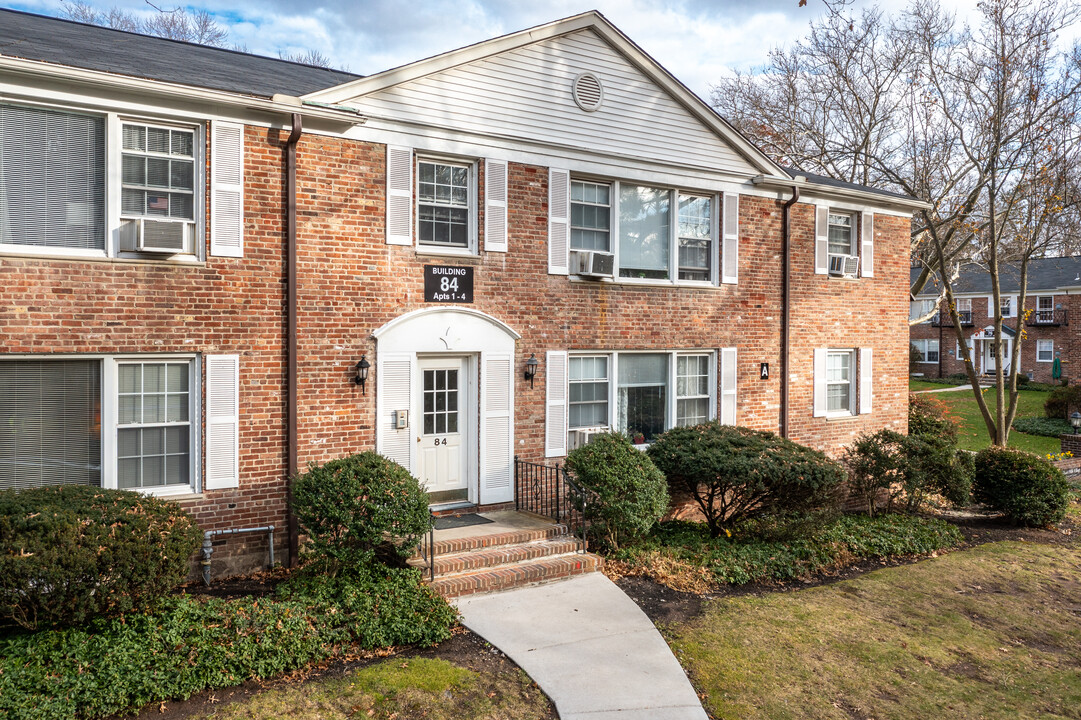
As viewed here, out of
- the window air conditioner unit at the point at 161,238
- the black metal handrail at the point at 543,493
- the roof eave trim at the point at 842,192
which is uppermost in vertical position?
the roof eave trim at the point at 842,192

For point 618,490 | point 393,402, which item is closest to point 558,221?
point 393,402

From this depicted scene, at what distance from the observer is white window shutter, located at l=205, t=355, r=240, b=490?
8.38 meters

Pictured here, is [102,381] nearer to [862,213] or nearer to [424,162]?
[424,162]

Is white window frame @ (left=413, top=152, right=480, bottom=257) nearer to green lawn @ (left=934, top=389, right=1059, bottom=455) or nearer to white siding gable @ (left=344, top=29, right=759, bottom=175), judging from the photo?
white siding gable @ (left=344, top=29, right=759, bottom=175)

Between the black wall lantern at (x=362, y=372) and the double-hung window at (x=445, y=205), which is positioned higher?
the double-hung window at (x=445, y=205)

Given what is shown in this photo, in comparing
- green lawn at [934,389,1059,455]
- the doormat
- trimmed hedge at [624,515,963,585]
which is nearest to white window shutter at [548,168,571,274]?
the doormat

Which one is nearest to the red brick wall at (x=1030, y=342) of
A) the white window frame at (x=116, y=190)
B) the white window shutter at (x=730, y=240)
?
the white window shutter at (x=730, y=240)

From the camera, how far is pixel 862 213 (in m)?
14.2

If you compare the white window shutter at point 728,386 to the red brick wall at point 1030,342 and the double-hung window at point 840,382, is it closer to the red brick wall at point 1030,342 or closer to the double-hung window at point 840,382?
the double-hung window at point 840,382

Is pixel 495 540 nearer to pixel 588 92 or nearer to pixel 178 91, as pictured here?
pixel 178 91

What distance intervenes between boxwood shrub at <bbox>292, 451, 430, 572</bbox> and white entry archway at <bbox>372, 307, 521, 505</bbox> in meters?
1.75

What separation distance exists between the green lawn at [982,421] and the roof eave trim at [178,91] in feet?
53.9

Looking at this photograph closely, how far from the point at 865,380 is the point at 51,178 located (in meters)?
13.5

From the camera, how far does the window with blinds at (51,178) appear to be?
753 centimetres
